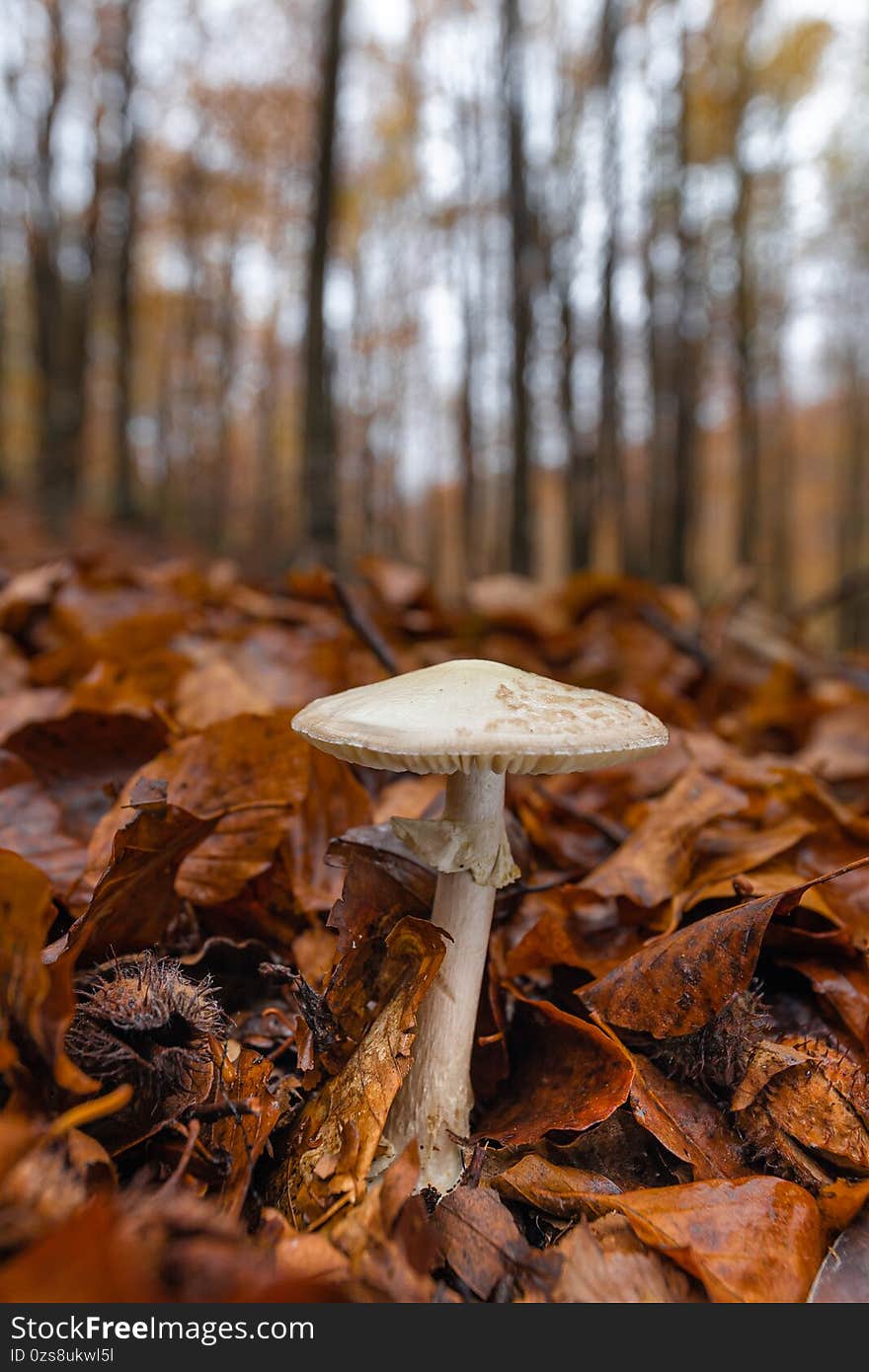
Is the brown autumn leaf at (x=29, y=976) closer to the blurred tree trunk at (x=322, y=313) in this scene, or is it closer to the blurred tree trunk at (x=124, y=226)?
the blurred tree trunk at (x=322, y=313)

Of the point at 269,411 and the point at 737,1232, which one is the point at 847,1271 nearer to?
the point at 737,1232

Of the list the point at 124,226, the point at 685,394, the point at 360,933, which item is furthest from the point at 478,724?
the point at 124,226

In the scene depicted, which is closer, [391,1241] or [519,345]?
[391,1241]

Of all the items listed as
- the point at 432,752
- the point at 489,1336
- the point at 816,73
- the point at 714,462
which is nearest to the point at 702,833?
the point at 432,752

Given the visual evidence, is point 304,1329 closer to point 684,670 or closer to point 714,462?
point 684,670

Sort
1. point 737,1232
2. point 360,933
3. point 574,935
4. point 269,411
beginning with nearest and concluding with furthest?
point 737,1232
point 360,933
point 574,935
point 269,411

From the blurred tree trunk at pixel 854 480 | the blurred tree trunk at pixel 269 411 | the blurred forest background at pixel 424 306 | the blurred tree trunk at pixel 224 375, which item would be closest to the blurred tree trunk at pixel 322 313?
the blurred forest background at pixel 424 306
